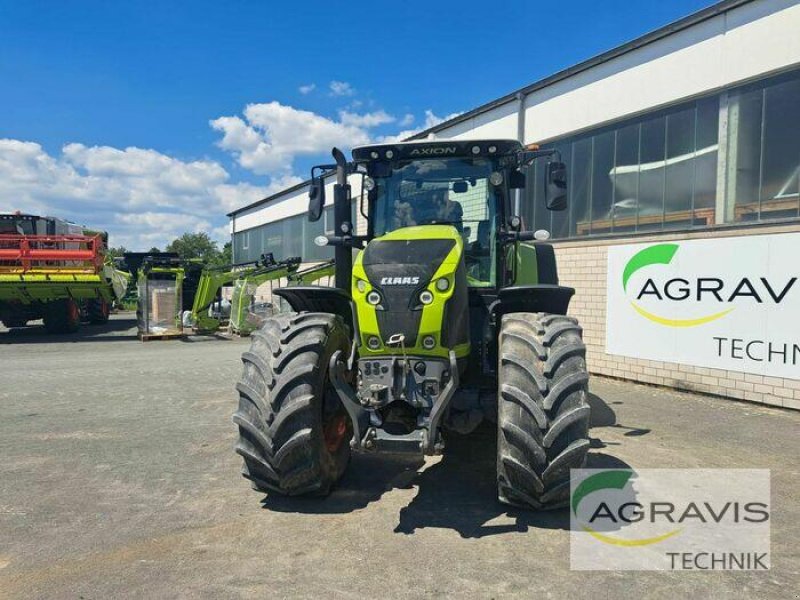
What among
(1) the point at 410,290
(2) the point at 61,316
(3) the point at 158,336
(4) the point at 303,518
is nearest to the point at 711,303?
(1) the point at 410,290

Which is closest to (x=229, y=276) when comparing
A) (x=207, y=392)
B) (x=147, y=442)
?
(x=207, y=392)

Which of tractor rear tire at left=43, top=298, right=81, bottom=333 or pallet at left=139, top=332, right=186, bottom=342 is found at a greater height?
tractor rear tire at left=43, top=298, right=81, bottom=333

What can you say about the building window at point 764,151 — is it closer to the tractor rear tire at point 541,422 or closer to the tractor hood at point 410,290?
the tractor rear tire at point 541,422

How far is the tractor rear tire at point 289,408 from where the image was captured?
385cm

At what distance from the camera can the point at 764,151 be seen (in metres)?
7.91

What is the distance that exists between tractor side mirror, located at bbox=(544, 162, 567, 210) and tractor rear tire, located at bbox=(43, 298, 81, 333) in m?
15.8

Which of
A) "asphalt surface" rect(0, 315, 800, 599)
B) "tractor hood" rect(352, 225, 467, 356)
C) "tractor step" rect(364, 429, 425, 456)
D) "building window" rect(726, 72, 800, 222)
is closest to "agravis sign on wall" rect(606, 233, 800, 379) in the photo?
"building window" rect(726, 72, 800, 222)

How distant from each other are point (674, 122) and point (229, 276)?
13092 millimetres

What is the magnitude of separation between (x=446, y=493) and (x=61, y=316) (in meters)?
16.3

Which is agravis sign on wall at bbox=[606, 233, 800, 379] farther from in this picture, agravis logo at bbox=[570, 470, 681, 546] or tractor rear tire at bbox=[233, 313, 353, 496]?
tractor rear tire at bbox=[233, 313, 353, 496]

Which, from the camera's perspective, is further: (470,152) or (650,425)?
(650,425)

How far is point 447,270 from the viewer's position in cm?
398

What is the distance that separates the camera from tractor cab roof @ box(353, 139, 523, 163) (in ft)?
16.8

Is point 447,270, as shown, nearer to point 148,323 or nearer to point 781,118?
point 781,118
